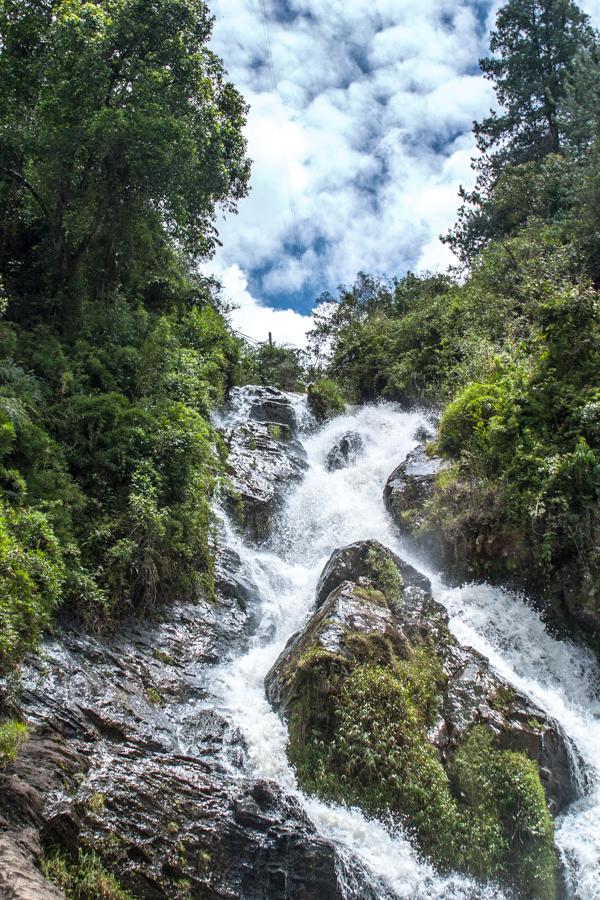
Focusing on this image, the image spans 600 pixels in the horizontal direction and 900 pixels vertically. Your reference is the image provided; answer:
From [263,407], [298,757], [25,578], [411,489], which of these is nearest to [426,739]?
[298,757]

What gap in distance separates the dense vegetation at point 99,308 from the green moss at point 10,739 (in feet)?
2.59

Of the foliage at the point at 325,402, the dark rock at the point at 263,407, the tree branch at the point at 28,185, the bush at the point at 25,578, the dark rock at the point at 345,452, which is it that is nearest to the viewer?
the bush at the point at 25,578

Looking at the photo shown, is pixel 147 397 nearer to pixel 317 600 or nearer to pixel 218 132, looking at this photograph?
pixel 317 600

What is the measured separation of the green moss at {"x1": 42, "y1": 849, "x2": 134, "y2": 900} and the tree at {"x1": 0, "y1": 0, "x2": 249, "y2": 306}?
1122 cm

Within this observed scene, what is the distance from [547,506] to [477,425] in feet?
9.19

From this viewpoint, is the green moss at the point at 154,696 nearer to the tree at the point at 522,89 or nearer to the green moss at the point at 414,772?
the green moss at the point at 414,772

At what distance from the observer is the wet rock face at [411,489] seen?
12617mm

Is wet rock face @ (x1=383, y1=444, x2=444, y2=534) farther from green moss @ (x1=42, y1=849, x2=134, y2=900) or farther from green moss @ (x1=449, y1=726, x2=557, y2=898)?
green moss @ (x1=42, y1=849, x2=134, y2=900)

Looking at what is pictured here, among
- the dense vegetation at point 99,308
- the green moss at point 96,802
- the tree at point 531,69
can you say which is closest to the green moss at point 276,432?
the dense vegetation at point 99,308

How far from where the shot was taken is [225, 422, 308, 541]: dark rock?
13.3 metres

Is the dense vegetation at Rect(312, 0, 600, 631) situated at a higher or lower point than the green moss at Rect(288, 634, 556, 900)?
higher

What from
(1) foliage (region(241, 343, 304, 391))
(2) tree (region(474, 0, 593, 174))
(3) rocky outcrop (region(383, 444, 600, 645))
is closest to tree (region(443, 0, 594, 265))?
(2) tree (region(474, 0, 593, 174))

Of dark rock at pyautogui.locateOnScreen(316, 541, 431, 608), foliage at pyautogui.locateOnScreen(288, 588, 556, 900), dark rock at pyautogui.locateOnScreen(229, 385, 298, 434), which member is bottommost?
foliage at pyautogui.locateOnScreen(288, 588, 556, 900)

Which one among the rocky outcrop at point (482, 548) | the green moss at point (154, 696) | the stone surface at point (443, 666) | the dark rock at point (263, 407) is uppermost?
the dark rock at point (263, 407)
